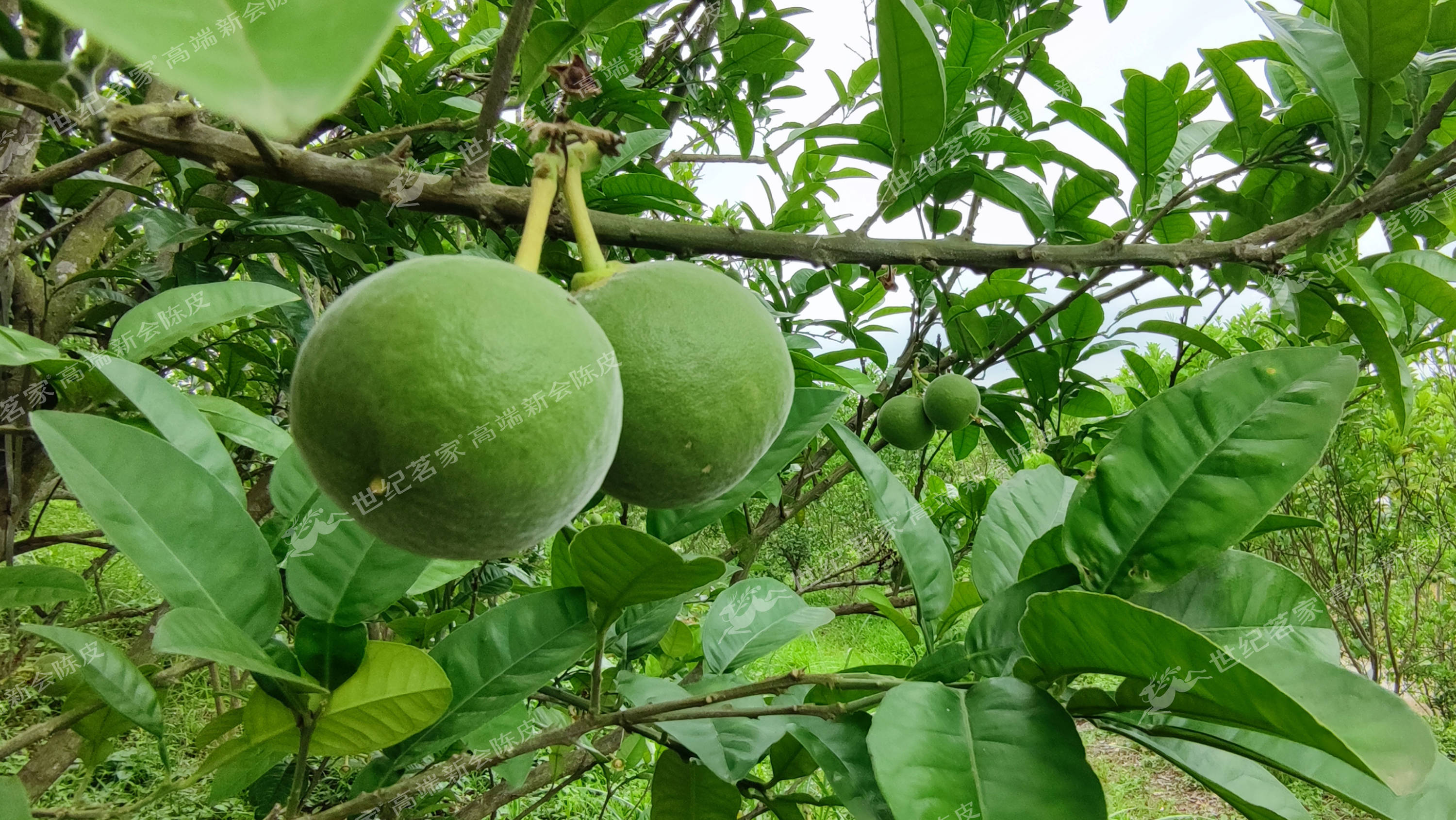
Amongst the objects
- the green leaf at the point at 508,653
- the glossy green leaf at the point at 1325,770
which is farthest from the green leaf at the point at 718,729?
the glossy green leaf at the point at 1325,770

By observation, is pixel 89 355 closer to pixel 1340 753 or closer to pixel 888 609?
pixel 888 609

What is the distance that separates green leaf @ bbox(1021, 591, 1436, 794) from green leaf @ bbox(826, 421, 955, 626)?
301 millimetres

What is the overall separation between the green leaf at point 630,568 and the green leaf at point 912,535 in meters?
0.34

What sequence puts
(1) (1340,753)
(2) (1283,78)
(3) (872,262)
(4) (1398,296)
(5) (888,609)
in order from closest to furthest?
(1) (1340,753), (3) (872,262), (5) (888,609), (4) (1398,296), (2) (1283,78)

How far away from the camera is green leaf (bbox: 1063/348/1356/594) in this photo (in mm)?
789

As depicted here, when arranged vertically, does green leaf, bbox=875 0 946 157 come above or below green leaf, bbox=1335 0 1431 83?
below

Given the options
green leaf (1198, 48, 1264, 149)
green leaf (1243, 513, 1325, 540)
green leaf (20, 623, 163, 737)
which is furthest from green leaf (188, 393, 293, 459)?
green leaf (1198, 48, 1264, 149)

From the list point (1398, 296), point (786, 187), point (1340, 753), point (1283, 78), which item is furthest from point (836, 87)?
point (1340, 753)

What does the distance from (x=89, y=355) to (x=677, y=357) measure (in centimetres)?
70

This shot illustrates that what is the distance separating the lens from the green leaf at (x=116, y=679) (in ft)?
2.90

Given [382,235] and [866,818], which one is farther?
[382,235]

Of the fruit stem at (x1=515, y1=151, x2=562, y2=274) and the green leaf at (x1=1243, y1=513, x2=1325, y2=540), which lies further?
the green leaf at (x1=1243, y1=513, x2=1325, y2=540)

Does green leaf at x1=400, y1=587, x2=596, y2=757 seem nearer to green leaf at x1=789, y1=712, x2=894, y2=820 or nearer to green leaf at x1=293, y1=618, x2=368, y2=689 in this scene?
green leaf at x1=293, y1=618, x2=368, y2=689

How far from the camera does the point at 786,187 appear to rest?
2.49 m
